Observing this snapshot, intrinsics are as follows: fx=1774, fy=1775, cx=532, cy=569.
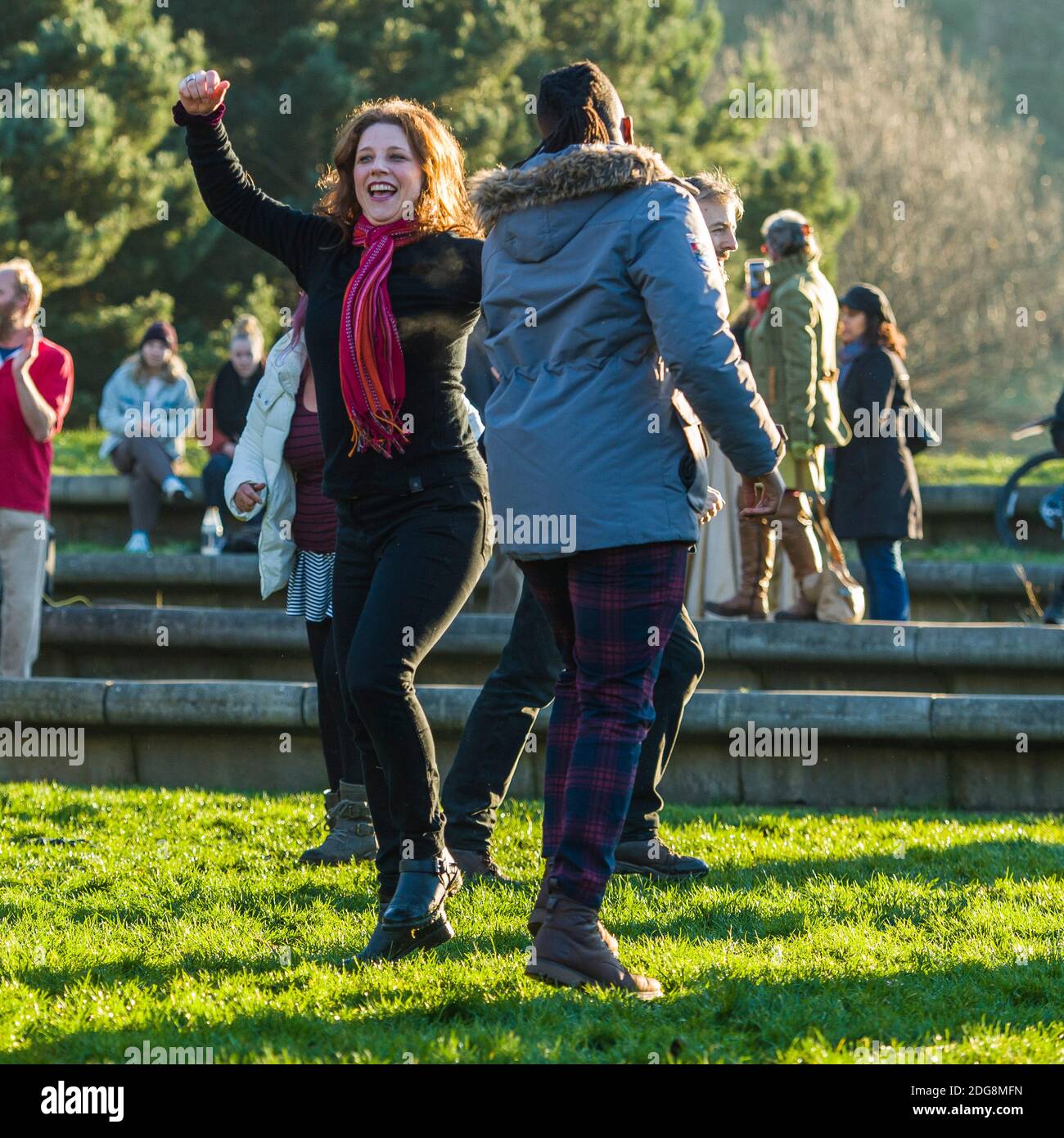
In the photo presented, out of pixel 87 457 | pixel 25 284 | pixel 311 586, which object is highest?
pixel 25 284

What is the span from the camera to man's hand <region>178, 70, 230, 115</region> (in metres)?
4.57

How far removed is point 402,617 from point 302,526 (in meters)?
1.59

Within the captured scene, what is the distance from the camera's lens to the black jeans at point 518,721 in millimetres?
5508

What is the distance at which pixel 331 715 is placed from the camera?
5.89 meters

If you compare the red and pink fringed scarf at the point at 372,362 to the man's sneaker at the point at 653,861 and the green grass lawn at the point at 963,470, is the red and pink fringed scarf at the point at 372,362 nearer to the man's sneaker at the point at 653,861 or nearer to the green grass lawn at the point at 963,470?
the man's sneaker at the point at 653,861

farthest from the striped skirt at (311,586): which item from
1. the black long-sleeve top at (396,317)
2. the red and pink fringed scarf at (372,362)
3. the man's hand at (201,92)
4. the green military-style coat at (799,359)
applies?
the green military-style coat at (799,359)

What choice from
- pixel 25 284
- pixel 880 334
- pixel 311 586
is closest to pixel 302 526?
pixel 311 586

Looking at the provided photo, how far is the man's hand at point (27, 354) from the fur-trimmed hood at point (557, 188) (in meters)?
4.58

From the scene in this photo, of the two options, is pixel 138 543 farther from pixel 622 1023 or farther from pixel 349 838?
pixel 622 1023

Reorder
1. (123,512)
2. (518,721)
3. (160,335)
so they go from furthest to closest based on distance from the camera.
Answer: (123,512) < (160,335) < (518,721)

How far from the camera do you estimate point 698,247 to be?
4008 mm

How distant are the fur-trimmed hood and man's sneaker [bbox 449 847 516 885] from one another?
2.05 m

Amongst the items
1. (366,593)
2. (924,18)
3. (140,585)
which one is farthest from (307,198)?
(924,18)
